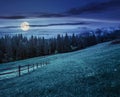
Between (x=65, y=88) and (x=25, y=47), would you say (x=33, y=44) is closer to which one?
(x=25, y=47)

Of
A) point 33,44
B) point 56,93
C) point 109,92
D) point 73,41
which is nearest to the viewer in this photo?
point 109,92

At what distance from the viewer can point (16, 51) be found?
135250 millimetres

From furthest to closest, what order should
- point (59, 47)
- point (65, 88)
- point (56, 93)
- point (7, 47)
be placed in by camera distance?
point (59, 47) < point (7, 47) < point (65, 88) < point (56, 93)

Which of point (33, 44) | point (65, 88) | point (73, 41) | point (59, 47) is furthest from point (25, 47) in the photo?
point (65, 88)

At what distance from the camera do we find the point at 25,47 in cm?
13950

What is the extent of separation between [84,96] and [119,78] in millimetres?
4733

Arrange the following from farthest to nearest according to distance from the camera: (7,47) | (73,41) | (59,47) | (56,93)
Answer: (73,41)
(59,47)
(7,47)
(56,93)

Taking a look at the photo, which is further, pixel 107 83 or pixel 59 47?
pixel 59 47

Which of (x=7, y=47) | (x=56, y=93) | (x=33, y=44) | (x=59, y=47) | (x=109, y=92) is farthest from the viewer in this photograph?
(x=59, y=47)

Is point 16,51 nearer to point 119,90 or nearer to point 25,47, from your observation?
point 25,47

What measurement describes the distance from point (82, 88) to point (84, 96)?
91.9 inches

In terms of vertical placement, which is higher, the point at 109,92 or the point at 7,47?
the point at 109,92

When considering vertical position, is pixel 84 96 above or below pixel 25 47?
above

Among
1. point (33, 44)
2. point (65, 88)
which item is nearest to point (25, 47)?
point (33, 44)
